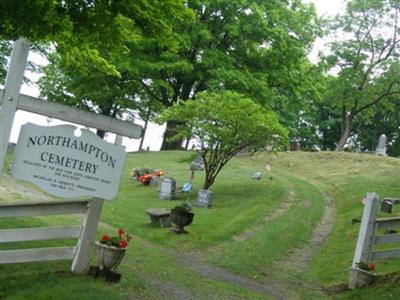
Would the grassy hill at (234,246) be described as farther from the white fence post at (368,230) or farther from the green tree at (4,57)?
the green tree at (4,57)

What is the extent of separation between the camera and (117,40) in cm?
809

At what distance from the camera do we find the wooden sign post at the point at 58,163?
22.2 ft

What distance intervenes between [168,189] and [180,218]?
6.97 meters

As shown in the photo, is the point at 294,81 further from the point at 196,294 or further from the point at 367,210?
the point at 196,294

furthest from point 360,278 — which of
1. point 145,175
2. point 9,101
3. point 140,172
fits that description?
point 140,172

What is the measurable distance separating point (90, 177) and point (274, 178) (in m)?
21.9

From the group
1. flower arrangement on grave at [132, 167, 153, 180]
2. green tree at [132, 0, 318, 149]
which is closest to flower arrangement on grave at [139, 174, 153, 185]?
flower arrangement on grave at [132, 167, 153, 180]

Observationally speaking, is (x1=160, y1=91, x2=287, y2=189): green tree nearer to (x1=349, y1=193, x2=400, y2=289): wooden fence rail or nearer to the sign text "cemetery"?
(x1=349, y1=193, x2=400, y2=289): wooden fence rail

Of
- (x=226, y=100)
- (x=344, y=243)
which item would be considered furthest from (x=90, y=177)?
(x=226, y=100)

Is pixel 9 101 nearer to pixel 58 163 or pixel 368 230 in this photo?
pixel 58 163

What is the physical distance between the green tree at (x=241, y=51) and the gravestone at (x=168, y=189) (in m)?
5.54

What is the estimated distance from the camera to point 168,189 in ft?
68.9

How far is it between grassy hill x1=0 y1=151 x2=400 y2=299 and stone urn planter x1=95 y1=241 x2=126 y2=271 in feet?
0.82

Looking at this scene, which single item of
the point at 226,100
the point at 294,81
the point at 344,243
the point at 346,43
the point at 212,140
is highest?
the point at 346,43
